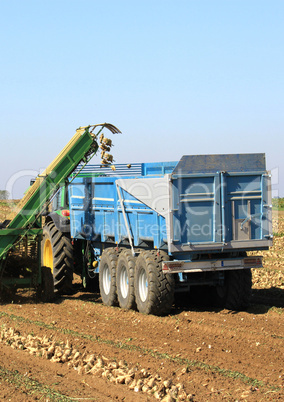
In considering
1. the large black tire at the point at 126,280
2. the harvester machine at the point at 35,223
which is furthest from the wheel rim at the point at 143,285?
the harvester machine at the point at 35,223

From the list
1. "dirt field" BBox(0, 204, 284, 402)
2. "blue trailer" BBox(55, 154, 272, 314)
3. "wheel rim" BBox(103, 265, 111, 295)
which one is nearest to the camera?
"dirt field" BBox(0, 204, 284, 402)

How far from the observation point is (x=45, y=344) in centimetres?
900

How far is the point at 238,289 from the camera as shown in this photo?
1212 centimetres

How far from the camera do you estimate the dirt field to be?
275 inches

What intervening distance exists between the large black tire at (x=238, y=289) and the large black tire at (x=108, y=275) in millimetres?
2354

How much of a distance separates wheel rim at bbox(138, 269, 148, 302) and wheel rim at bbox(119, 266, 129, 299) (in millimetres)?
720

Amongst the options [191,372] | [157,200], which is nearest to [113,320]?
[157,200]

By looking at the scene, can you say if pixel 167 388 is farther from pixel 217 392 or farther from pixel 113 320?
pixel 113 320

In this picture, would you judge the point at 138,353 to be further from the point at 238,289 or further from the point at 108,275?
the point at 108,275

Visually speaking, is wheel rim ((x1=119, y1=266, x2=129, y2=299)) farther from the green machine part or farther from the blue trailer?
the green machine part

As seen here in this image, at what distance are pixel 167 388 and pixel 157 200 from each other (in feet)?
15.5

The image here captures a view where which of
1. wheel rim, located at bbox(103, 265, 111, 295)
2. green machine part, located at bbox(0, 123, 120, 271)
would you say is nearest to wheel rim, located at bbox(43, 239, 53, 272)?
green machine part, located at bbox(0, 123, 120, 271)

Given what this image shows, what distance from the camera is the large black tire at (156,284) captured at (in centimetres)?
1130

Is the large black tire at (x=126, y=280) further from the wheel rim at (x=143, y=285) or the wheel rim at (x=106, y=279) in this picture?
the wheel rim at (x=106, y=279)
